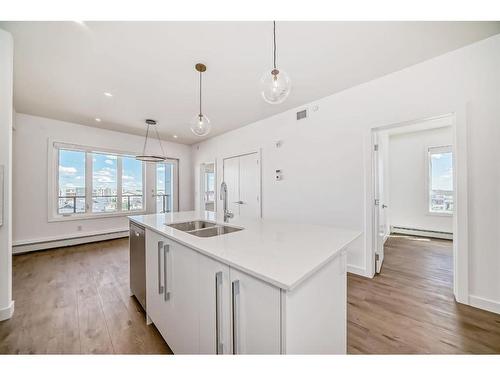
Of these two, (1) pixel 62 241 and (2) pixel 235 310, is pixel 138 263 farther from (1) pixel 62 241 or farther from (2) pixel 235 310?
(1) pixel 62 241

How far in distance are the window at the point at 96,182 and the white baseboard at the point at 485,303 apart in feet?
19.9

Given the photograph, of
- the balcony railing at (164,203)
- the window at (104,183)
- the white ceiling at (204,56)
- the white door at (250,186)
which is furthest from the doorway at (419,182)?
the window at (104,183)

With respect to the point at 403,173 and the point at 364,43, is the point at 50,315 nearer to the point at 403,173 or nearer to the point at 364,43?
the point at 364,43

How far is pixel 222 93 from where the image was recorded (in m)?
2.93

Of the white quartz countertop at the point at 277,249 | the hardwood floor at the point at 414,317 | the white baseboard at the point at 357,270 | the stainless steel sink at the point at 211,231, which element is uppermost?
the white quartz countertop at the point at 277,249

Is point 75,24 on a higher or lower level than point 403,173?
higher

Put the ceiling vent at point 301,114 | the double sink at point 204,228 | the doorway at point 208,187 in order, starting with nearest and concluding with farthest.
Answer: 1. the double sink at point 204,228
2. the ceiling vent at point 301,114
3. the doorway at point 208,187

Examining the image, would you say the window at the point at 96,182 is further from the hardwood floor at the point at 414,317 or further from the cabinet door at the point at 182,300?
the hardwood floor at the point at 414,317

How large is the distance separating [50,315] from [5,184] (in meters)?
1.31

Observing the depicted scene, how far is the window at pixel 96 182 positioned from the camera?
423 centimetres

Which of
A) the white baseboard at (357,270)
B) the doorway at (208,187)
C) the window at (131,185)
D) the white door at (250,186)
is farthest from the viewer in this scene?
the doorway at (208,187)

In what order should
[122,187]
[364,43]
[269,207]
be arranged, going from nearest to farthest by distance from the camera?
1. [364,43]
2. [269,207]
3. [122,187]

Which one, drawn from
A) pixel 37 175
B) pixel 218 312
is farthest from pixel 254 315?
pixel 37 175
